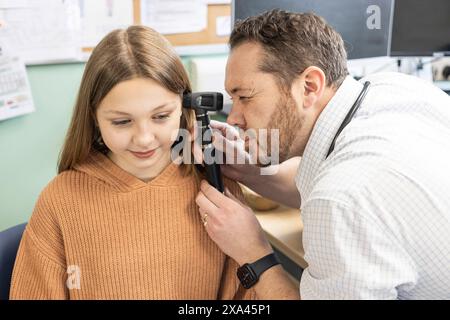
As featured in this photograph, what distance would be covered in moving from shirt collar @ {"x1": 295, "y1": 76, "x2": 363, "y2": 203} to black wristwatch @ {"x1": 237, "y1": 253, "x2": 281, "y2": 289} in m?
0.18

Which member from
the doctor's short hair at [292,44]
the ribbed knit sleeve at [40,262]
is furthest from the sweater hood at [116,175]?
the doctor's short hair at [292,44]

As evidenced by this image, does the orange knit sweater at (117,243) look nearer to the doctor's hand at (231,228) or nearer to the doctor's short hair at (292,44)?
the doctor's hand at (231,228)

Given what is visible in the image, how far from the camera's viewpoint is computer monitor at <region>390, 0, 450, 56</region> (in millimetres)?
1880

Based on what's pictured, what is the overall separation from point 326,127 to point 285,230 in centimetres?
43

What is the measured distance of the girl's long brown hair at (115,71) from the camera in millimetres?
1014

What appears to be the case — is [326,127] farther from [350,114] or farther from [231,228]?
[231,228]

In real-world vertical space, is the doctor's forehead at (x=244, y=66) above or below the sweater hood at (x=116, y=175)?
above

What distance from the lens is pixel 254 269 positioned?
41.6 inches

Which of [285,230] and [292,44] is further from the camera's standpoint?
[285,230]

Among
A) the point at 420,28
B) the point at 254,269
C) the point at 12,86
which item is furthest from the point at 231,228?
the point at 420,28

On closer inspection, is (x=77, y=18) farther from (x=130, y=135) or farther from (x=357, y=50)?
(x=357, y=50)

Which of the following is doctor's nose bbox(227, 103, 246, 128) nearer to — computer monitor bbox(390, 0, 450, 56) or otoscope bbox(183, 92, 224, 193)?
otoscope bbox(183, 92, 224, 193)

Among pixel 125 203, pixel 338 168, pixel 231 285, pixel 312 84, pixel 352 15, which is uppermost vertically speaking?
pixel 352 15

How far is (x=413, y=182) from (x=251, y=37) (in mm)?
466
